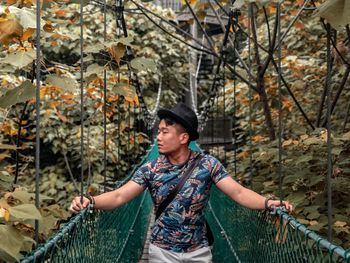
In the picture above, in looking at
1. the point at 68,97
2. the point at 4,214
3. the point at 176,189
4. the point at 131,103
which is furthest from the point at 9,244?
the point at 131,103

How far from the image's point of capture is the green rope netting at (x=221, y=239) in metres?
1.08

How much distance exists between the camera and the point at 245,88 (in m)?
4.37

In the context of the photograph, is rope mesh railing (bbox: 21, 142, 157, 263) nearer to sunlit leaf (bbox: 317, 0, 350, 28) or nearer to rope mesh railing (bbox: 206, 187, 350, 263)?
rope mesh railing (bbox: 206, 187, 350, 263)

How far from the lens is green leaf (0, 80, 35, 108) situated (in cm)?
123

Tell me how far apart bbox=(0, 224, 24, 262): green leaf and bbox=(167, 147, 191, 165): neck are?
2.42 ft

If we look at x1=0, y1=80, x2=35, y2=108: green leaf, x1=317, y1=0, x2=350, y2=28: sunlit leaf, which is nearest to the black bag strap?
x1=0, y1=80, x2=35, y2=108: green leaf

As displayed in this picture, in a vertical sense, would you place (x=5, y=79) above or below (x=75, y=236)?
above

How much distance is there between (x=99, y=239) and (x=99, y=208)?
4.8 inches

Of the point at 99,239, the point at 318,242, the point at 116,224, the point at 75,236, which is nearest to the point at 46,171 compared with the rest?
the point at 116,224

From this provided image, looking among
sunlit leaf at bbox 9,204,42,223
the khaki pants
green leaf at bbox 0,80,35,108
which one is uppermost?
green leaf at bbox 0,80,35,108

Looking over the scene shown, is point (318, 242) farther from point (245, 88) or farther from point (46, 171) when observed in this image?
point (46, 171)

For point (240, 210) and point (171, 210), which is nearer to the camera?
point (171, 210)

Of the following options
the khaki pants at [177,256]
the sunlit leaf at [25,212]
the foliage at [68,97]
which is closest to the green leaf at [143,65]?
the foliage at [68,97]

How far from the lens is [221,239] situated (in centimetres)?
250
